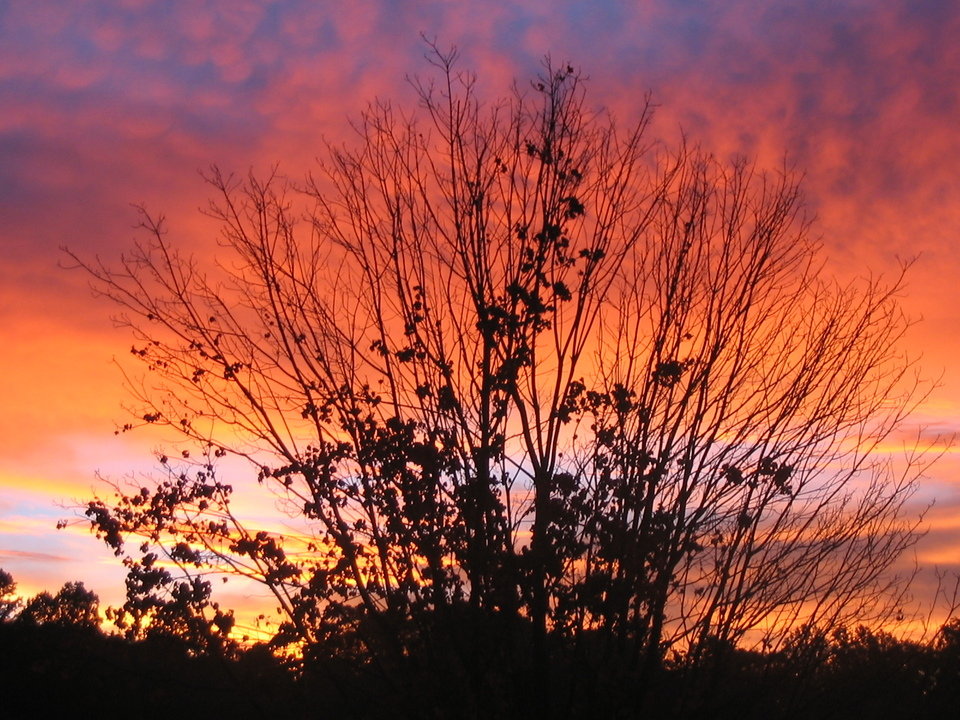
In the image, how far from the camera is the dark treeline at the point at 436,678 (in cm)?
916

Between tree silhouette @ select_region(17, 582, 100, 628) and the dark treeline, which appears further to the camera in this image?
tree silhouette @ select_region(17, 582, 100, 628)

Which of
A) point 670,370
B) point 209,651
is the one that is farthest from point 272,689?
point 670,370

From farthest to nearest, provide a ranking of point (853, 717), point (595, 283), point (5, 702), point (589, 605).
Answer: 1. point (5, 702)
2. point (853, 717)
3. point (595, 283)
4. point (589, 605)

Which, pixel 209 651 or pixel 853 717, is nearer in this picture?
pixel 209 651

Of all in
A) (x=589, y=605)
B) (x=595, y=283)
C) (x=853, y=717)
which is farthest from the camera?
(x=853, y=717)

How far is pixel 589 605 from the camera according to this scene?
29.6 ft

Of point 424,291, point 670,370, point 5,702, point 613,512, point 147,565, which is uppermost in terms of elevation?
point 424,291

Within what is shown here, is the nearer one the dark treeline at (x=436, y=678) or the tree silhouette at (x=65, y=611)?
the dark treeline at (x=436, y=678)

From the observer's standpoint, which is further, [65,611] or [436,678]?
[65,611]

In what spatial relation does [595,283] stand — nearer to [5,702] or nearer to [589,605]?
[589,605]

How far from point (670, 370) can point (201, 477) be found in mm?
4415

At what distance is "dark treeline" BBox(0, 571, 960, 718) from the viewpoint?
30.0 ft

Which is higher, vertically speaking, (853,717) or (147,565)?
(147,565)

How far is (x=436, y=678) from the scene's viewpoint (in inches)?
364
